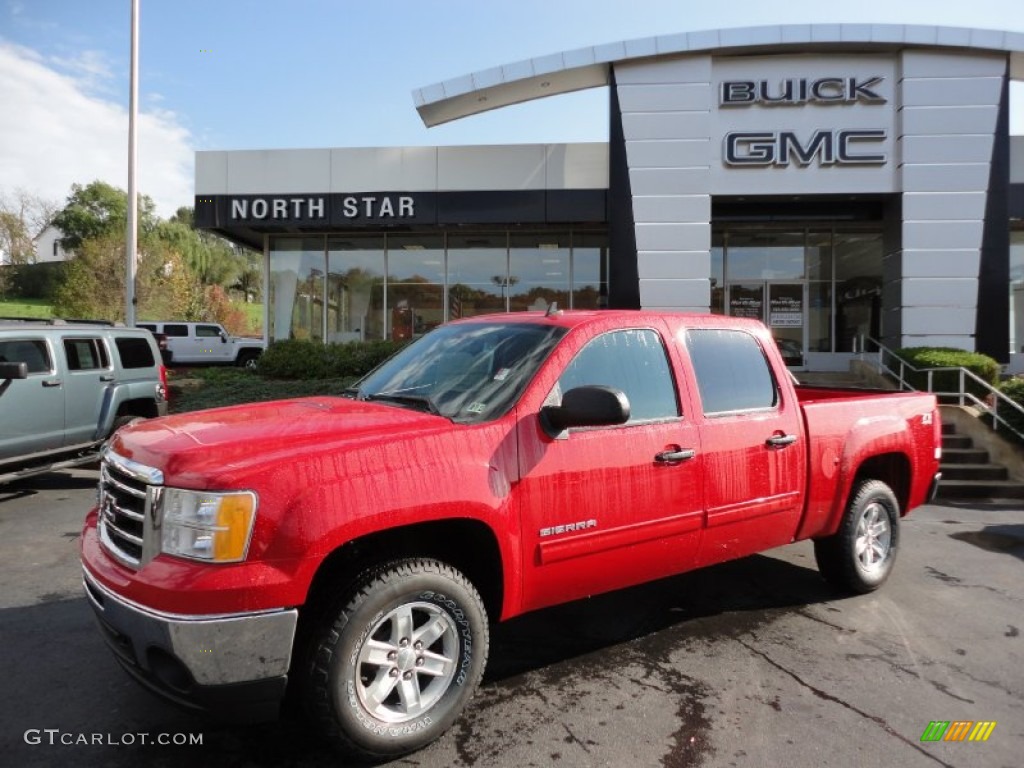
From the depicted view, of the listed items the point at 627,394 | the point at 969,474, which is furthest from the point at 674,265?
the point at 627,394

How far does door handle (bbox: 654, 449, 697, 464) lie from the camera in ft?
11.7

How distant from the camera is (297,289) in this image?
18922 mm

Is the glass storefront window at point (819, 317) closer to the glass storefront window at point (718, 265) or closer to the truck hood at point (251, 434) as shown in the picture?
the glass storefront window at point (718, 265)

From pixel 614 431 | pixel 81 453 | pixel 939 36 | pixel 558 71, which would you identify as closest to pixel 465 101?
pixel 558 71

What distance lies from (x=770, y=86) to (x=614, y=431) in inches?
547

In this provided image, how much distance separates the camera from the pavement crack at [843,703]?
3.00m

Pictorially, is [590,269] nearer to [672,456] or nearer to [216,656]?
[672,456]

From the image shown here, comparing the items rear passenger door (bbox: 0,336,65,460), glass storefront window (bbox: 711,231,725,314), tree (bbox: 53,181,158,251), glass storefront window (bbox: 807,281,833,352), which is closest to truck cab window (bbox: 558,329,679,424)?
rear passenger door (bbox: 0,336,65,460)

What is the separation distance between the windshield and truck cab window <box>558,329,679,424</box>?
0.19 metres

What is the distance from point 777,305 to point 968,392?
282 inches

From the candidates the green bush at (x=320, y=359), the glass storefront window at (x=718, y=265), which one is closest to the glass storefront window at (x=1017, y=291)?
the glass storefront window at (x=718, y=265)

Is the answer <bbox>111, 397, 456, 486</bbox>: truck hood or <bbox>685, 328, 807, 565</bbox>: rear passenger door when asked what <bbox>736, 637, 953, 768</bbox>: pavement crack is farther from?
<bbox>111, 397, 456, 486</bbox>: truck hood

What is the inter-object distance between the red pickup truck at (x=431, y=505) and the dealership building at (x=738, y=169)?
36.3ft

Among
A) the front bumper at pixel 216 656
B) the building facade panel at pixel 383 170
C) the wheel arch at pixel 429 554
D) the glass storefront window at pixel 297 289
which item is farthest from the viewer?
the glass storefront window at pixel 297 289
